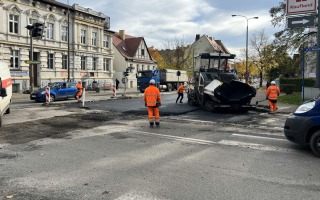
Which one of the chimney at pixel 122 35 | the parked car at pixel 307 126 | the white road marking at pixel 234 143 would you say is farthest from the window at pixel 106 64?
the parked car at pixel 307 126

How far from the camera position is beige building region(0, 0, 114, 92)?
33.9 metres

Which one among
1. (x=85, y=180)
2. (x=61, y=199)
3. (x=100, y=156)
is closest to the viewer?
(x=61, y=199)

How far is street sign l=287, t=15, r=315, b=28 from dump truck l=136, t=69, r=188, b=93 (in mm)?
22426

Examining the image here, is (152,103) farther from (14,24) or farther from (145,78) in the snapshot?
(14,24)

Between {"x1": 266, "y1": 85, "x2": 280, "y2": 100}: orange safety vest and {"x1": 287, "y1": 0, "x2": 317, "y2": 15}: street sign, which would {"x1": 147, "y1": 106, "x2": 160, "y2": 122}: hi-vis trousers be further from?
{"x1": 287, "y1": 0, "x2": 317, "y2": 15}: street sign

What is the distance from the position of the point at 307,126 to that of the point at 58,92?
67.5ft

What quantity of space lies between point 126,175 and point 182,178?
0.94 m

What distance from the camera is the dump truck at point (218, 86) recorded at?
15281mm

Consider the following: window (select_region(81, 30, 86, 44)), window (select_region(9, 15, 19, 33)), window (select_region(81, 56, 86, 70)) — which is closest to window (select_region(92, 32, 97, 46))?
window (select_region(81, 30, 86, 44))

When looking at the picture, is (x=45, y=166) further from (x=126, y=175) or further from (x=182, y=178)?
(x=182, y=178)

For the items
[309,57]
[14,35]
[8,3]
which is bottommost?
[309,57]

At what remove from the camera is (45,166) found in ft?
20.0

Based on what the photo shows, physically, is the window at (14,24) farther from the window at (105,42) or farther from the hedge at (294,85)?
the hedge at (294,85)

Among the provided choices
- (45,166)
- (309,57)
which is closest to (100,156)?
(45,166)
